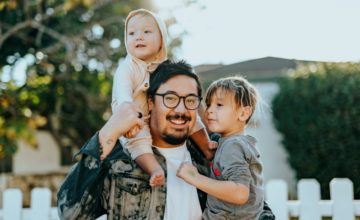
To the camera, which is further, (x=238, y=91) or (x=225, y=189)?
(x=238, y=91)

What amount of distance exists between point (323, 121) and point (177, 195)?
6.78 metres

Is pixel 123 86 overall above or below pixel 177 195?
above

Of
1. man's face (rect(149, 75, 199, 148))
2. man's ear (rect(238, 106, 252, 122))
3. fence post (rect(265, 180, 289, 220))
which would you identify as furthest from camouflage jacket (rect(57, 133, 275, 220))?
fence post (rect(265, 180, 289, 220))

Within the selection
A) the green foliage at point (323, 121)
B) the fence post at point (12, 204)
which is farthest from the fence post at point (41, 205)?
the green foliage at point (323, 121)

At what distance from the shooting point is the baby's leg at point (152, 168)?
2.27 metres

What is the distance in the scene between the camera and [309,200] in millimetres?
3941

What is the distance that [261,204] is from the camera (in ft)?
7.89

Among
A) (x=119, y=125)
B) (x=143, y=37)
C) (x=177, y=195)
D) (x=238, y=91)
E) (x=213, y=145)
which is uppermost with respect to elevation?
(x=143, y=37)

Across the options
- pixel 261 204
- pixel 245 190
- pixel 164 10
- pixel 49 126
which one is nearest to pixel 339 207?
pixel 261 204

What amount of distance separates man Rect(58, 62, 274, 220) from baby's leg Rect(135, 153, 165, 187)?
66 mm

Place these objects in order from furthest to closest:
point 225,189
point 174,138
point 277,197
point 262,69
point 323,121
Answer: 1. point 262,69
2. point 323,121
3. point 277,197
4. point 174,138
5. point 225,189

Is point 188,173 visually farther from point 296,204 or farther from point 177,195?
point 296,204

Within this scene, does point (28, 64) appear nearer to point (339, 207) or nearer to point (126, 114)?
point (339, 207)

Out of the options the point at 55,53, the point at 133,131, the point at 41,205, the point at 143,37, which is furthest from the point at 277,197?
the point at 55,53
